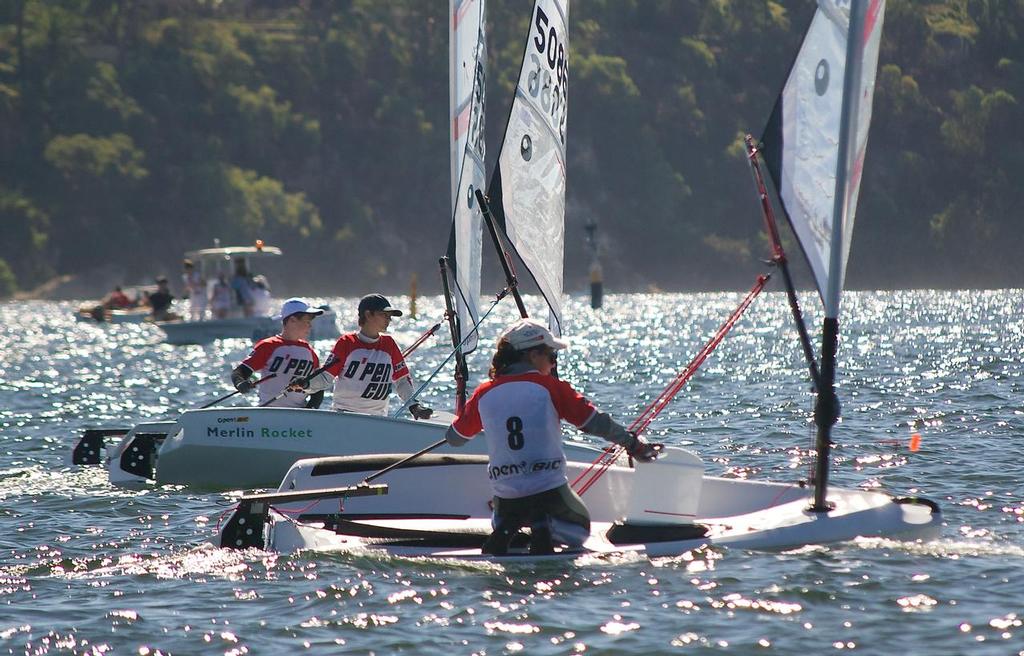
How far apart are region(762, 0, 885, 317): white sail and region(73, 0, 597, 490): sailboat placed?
3.28 metres

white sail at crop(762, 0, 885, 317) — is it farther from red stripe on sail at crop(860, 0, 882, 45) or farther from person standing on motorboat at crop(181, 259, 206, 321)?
person standing on motorboat at crop(181, 259, 206, 321)

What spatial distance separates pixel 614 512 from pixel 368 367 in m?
3.08

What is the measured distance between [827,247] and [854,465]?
575cm

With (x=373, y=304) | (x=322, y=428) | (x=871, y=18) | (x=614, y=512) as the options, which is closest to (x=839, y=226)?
(x=871, y=18)

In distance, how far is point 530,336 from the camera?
8844 mm

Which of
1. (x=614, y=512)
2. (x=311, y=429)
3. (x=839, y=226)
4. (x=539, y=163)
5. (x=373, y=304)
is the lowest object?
(x=614, y=512)

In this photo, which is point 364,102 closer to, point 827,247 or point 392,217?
point 392,217

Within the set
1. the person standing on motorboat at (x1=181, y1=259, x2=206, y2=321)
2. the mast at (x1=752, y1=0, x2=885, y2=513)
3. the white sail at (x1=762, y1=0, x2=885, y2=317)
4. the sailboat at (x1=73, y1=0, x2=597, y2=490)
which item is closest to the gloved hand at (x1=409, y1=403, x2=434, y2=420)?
the sailboat at (x1=73, y1=0, x2=597, y2=490)

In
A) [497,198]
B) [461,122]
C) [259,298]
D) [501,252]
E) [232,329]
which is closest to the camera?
[497,198]

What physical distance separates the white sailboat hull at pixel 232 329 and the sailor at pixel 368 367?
838 inches

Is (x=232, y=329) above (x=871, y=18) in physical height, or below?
below

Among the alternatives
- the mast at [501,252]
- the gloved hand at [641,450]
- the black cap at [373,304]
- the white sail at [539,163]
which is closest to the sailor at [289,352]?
the black cap at [373,304]

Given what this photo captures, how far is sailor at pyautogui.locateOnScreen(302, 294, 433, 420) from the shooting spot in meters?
12.5

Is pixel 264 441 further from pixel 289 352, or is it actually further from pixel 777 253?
pixel 777 253
